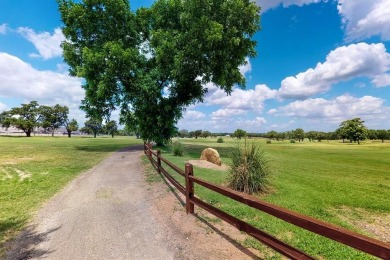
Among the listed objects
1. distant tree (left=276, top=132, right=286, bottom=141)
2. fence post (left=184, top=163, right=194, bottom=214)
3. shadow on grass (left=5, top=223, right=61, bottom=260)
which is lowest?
shadow on grass (left=5, top=223, right=61, bottom=260)

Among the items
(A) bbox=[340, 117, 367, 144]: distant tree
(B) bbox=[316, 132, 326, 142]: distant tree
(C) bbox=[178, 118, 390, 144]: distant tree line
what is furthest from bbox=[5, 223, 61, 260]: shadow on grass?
(B) bbox=[316, 132, 326, 142]: distant tree

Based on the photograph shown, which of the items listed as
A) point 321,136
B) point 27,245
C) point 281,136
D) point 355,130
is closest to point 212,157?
point 27,245

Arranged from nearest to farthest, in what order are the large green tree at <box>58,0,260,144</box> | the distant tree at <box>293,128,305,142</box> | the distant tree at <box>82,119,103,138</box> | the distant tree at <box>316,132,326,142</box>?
1. the large green tree at <box>58,0,260,144</box>
2. the distant tree at <box>293,128,305,142</box>
3. the distant tree at <box>316,132,326,142</box>
4. the distant tree at <box>82,119,103,138</box>

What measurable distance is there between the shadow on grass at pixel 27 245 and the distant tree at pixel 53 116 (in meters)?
91.4

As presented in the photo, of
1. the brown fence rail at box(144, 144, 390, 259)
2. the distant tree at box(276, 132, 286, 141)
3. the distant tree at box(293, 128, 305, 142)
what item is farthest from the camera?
the distant tree at box(276, 132, 286, 141)

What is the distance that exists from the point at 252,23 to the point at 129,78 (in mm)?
14765

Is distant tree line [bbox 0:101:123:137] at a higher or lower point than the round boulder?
higher

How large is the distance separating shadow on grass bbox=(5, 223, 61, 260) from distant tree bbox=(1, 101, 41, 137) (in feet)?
286

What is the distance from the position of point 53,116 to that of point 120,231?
9438cm

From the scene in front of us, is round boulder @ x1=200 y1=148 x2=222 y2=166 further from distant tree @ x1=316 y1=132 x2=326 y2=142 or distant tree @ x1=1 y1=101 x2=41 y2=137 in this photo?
distant tree @ x1=316 y1=132 x2=326 y2=142

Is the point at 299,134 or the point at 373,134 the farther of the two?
the point at 299,134

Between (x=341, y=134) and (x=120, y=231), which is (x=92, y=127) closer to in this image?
(x=341, y=134)

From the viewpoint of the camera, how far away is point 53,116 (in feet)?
283

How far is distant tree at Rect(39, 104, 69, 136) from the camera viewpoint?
279ft
